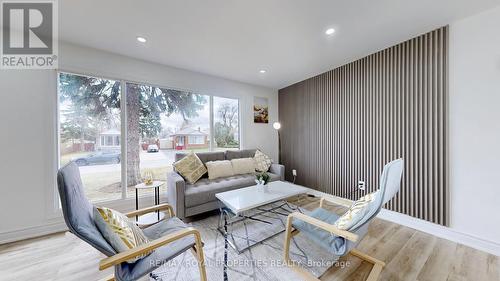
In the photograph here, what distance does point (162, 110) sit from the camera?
3.20 meters

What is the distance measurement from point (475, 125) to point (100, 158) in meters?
4.85

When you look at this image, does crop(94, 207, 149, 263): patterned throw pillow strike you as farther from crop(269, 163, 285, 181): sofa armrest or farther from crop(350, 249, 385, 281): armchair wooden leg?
crop(269, 163, 285, 181): sofa armrest

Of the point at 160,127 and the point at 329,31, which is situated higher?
the point at 329,31

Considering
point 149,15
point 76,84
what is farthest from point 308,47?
point 76,84

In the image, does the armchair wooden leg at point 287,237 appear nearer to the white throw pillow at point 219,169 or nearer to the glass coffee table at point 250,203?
the glass coffee table at point 250,203

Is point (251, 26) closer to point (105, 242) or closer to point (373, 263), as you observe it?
point (105, 242)

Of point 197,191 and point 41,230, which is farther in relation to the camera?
point 197,191

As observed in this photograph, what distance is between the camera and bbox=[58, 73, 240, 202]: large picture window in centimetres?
252

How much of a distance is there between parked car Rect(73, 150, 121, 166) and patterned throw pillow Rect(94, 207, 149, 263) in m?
1.89

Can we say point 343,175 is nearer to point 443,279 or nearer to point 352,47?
point 443,279

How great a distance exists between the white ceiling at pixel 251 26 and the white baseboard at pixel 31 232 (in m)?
2.43

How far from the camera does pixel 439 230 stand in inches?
83.1

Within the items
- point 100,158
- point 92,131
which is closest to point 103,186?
point 100,158

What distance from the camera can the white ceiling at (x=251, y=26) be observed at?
1730 mm
